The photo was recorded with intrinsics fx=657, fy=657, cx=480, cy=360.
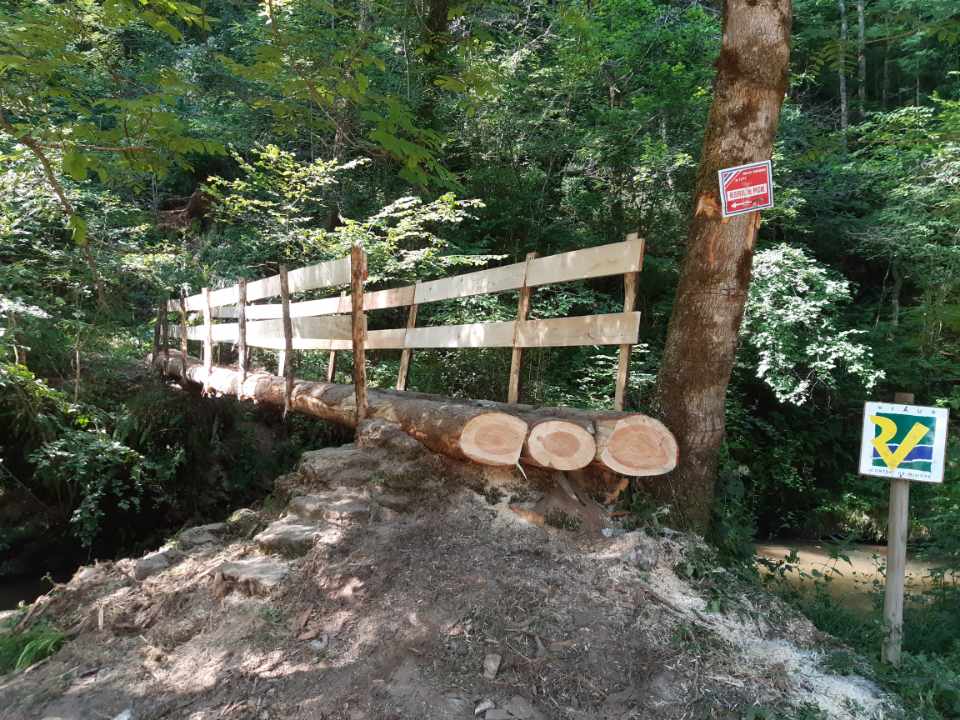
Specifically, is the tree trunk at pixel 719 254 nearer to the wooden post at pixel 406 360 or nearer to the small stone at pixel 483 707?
the small stone at pixel 483 707

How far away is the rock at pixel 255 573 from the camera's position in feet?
11.6

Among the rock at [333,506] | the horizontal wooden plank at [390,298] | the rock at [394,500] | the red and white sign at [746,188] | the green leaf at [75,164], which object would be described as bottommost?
the rock at [333,506]

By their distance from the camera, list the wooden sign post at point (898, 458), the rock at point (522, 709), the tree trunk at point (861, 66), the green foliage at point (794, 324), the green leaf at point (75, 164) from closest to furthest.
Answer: the rock at point (522, 709), the wooden sign post at point (898, 458), the green leaf at point (75, 164), the green foliage at point (794, 324), the tree trunk at point (861, 66)

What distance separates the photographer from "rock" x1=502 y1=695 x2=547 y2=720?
2.61m

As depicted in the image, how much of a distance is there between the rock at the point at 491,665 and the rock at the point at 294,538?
1.25m

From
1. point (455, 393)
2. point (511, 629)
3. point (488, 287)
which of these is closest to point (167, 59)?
point (455, 393)

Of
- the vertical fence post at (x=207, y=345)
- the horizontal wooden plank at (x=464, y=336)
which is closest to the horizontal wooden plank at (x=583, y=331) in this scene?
the horizontal wooden plank at (x=464, y=336)

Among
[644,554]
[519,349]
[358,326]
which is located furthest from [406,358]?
[644,554]

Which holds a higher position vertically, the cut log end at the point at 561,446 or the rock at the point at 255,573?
the cut log end at the point at 561,446

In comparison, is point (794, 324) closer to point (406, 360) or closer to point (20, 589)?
point (406, 360)

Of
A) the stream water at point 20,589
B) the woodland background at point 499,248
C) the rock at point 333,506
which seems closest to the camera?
the rock at point 333,506

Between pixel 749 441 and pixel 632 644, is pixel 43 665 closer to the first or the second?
pixel 632 644

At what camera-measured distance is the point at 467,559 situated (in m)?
3.53

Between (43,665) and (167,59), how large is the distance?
16139 mm
